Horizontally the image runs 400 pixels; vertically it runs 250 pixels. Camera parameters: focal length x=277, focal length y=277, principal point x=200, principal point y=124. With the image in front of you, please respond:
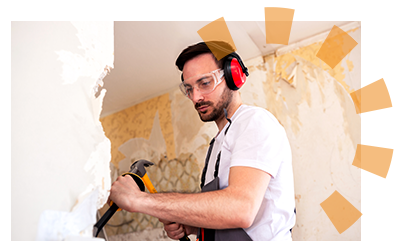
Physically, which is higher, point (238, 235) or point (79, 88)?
point (79, 88)

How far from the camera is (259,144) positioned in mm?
1043

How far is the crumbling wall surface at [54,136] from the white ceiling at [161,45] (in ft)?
4.99

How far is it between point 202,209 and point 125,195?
27cm

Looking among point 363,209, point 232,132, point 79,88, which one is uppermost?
point 79,88

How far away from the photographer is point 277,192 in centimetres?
111

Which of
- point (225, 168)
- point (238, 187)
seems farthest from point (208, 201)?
point (225, 168)

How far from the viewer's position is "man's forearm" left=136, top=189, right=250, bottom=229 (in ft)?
3.05

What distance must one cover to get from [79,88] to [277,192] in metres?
0.82

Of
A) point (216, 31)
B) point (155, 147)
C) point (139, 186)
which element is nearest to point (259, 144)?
point (139, 186)

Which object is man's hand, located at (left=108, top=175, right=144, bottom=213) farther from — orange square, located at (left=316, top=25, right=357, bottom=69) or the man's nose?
orange square, located at (left=316, top=25, right=357, bottom=69)

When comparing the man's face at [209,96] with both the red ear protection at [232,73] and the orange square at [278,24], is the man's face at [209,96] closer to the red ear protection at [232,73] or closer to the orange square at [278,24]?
the red ear protection at [232,73]

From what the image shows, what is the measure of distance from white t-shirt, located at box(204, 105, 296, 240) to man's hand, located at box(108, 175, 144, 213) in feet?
1.22

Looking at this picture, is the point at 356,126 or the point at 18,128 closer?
the point at 18,128

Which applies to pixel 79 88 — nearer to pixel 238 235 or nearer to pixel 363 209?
pixel 238 235
